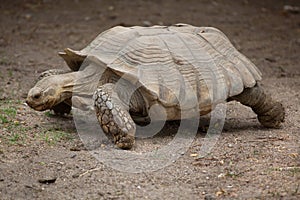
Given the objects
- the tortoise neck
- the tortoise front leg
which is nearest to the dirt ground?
the tortoise front leg

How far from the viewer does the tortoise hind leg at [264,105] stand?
17.6ft

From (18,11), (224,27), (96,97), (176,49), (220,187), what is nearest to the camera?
(220,187)

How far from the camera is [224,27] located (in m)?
9.98

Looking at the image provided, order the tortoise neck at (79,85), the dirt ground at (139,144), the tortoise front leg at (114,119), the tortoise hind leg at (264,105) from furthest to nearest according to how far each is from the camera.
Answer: the tortoise hind leg at (264,105) → the tortoise neck at (79,85) → the tortoise front leg at (114,119) → the dirt ground at (139,144)

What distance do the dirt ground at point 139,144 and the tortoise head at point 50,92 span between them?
274 millimetres

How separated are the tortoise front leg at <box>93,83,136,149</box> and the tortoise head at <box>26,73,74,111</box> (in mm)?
406

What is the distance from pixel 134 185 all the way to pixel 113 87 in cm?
119

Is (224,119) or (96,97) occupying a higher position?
(96,97)

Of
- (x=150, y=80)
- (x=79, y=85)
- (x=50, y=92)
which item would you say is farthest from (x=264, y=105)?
(x=50, y=92)

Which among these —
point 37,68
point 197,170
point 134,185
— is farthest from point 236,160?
point 37,68

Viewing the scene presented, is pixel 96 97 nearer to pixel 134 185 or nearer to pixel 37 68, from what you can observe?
pixel 134 185

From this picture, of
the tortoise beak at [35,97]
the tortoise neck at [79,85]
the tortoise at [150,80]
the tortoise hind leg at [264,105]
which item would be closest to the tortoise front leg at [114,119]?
the tortoise at [150,80]

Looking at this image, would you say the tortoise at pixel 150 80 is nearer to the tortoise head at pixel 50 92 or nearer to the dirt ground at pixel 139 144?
the tortoise head at pixel 50 92

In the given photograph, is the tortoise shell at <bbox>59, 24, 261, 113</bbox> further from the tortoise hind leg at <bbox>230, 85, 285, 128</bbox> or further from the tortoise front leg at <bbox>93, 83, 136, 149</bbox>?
the tortoise front leg at <bbox>93, 83, 136, 149</bbox>
